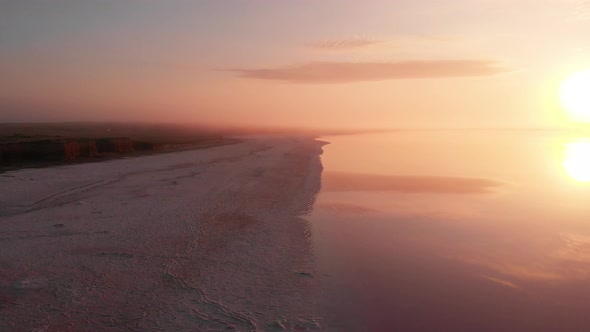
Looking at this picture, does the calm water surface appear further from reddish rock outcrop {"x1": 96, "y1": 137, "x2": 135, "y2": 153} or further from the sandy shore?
reddish rock outcrop {"x1": 96, "y1": 137, "x2": 135, "y2": 153}

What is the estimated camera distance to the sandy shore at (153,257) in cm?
729

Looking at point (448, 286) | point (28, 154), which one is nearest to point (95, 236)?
point (448, 286)

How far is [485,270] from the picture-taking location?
973 centimetres

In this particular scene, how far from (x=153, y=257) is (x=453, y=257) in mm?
7524

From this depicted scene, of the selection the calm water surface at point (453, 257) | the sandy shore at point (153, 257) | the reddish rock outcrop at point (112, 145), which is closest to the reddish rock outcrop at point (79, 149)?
the reddish rock outcrop at point (112, 145)

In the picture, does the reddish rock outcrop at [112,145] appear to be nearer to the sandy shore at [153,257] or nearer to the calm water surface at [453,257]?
the sandy shore at [153,257]

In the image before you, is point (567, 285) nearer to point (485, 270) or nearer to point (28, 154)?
point (485, 270)

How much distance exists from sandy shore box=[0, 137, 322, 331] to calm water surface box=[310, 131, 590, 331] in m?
0.93

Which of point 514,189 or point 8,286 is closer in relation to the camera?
point 8,286

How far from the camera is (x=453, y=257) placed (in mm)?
10648

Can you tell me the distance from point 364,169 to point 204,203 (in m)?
15.6

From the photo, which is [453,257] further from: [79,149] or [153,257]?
[79,149]

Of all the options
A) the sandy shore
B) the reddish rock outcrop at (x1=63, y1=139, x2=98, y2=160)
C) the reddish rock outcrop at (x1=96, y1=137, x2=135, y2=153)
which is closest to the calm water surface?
the sandy shore

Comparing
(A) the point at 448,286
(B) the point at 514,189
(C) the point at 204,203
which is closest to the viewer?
(A) the point at 448,286
